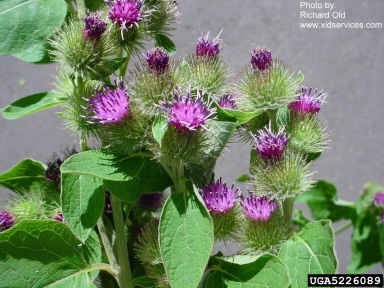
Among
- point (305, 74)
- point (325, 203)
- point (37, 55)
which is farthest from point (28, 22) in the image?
point (305, 74)

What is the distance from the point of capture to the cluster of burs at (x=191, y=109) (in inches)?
32.3

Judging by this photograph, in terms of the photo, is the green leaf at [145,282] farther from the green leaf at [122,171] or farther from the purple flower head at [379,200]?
the purple flower head at [379,200]

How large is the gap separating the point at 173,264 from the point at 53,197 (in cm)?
40

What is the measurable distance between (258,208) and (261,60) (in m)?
0.30

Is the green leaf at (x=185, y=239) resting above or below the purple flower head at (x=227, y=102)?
below

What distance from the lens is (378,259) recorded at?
1550 mm

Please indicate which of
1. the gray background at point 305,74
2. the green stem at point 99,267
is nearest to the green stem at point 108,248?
the green stem at point 99,267

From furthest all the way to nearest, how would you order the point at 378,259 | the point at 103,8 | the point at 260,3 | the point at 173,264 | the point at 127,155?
1. the point at 260,3
2. the point at 378,259
3. the point at 103,8
4. the point at 127,155
5. the point at 173,264

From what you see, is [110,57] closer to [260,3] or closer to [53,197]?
[53,197]

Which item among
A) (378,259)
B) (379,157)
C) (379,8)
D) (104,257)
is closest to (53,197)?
(104,257)

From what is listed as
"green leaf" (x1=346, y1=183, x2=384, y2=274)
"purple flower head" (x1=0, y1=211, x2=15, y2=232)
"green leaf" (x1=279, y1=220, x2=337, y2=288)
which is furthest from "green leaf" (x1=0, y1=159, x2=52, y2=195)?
"green leaf" (x1=346, y1=183, x2=384, y2=274)

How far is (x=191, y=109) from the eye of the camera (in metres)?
0.78

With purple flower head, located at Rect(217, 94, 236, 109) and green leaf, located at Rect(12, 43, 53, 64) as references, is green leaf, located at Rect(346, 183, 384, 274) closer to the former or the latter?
purple flower head, located at Rect(217, 94, 236, 109)

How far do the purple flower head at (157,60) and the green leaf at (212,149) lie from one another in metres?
0.13
